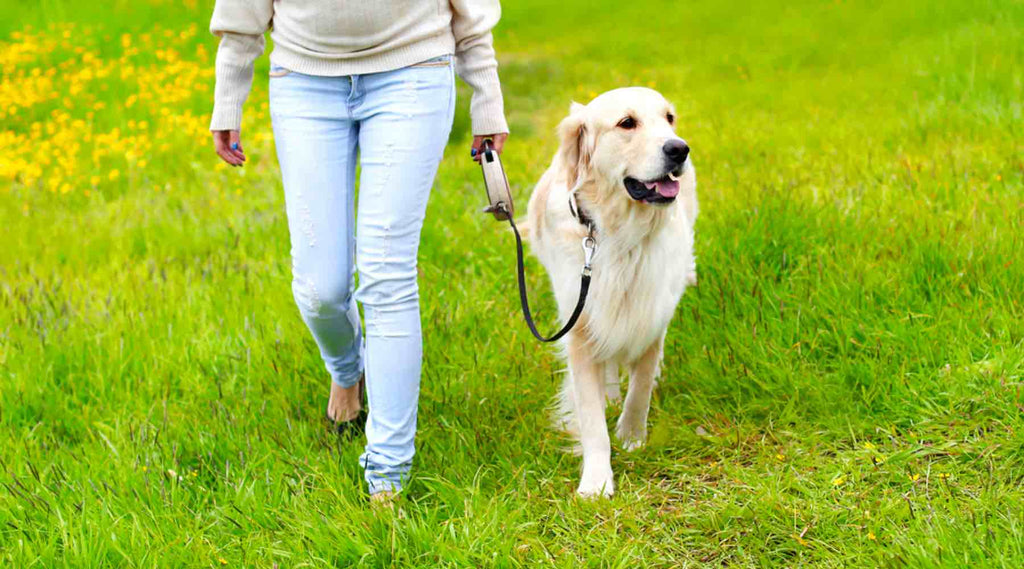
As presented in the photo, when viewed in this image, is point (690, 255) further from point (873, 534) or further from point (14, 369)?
point (14, 369)

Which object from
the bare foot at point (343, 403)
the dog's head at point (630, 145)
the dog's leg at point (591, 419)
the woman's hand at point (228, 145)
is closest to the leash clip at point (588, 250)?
the dog's head at point (630, 145)

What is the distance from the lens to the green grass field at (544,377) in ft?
8.57

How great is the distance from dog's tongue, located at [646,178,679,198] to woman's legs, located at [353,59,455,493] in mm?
658

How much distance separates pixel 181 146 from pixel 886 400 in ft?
18.0

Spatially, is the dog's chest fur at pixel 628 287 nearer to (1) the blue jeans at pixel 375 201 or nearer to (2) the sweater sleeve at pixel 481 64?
(2) the sweater sleeve at pixel 481 64

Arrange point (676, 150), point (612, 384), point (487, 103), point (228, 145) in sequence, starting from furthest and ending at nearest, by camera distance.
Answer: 1. point (612, 384)
2. point (228, 145)
3. point (487, 103)
4. point (676, 150)

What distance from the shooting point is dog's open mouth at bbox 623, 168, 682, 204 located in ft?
9.54

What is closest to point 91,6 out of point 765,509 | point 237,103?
point 237,103

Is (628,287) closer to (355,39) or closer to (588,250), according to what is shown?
(588,250)

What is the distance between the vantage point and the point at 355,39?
8.86ft

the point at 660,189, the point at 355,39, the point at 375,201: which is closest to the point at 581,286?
the point at 660,189

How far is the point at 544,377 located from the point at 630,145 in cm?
111

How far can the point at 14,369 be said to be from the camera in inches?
150

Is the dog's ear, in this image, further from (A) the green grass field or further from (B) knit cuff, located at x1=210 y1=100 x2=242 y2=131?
(B) knit cuff, located at x1=210 y1=100 x2=242 y2=131
